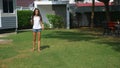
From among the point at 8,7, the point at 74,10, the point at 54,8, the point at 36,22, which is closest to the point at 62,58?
the point at 36,22

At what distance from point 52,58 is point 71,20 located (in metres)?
28.3

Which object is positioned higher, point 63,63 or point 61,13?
point 61,13

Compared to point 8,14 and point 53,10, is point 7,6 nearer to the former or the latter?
point 8,14

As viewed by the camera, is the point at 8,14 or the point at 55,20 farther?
the point at 55,20

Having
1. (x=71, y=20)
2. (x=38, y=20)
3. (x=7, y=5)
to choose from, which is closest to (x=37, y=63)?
(x=38, y=20)

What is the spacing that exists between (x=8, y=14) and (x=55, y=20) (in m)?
11.0

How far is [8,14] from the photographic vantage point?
2733cm

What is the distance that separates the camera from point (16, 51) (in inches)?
623

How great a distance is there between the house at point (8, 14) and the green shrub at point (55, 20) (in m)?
10.1

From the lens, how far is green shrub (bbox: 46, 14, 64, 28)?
37.8 meters

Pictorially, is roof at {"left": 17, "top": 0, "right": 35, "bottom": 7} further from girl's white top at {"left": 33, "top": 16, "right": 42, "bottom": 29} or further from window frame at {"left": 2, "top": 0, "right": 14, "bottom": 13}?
girl's white top at {"left": 33, "top": 16, "right": 42, "bottom": 29}

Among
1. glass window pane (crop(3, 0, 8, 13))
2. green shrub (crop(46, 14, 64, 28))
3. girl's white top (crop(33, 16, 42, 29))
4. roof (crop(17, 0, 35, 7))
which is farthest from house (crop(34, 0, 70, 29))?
girl's white top (crop(33, 16, 42, 29))

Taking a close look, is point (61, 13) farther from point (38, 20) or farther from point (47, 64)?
point (47, 64)

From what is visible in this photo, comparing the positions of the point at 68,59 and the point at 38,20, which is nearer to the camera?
the point at 68,59
